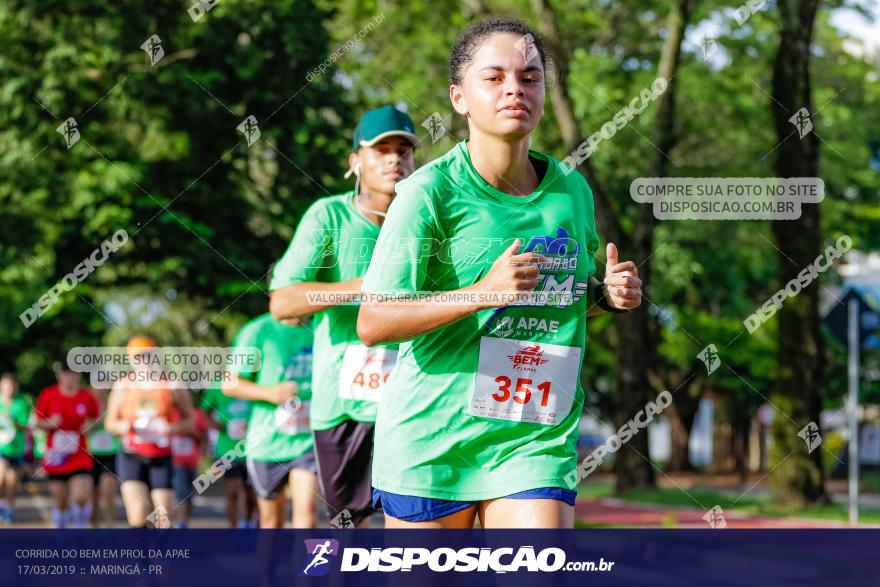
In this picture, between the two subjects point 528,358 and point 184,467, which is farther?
point 184,467

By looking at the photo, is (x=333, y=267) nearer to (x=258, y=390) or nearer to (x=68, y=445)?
(x=258, y=390)

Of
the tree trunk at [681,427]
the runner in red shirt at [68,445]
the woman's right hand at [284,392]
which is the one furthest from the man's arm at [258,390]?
the tree trunk at [681,427]

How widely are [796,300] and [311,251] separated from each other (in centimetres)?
1133

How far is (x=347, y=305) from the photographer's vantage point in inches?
222

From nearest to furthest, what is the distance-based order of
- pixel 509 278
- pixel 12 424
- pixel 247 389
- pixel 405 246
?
pixel 509 278 < pixel 405 246 < pixel 247 389 < pixel 12 424

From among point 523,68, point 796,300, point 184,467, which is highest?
point 796,300

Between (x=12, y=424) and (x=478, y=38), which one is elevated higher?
(x=12, y=424)

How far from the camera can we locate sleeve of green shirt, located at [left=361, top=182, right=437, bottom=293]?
11.3ft

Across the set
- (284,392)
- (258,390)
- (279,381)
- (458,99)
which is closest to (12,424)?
(279,381)

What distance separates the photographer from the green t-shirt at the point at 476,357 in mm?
3482

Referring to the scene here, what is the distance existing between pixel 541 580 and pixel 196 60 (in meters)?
16.1

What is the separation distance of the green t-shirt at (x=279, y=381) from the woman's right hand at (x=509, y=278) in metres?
3.69

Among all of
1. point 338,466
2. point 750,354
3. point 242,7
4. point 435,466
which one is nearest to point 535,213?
point 435,466

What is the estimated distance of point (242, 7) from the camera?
1834 centimetres
